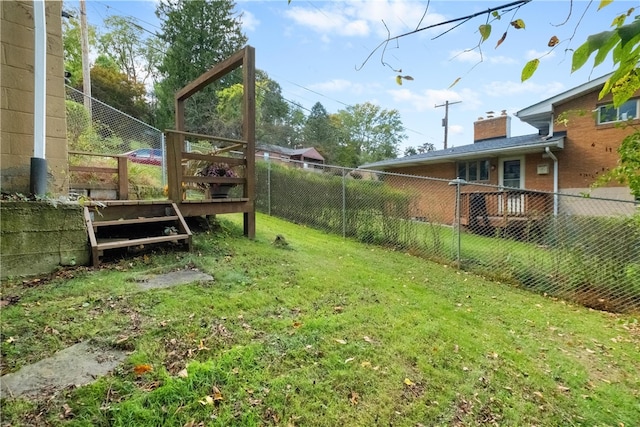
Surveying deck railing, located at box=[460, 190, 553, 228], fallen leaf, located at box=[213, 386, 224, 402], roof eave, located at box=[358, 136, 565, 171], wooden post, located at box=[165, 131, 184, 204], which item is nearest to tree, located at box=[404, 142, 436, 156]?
roof eave, located at box=[358, 136, 565, 171]

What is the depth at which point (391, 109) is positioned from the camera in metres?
39.1

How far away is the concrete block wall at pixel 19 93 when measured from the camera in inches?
122

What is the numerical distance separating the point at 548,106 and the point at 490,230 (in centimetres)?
685

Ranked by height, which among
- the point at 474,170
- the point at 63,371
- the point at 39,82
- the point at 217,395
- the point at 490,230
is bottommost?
the point at 217,395

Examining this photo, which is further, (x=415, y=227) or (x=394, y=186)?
(x=394, y=186)

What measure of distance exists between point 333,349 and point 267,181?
7393mm

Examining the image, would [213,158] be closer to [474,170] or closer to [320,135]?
[474,170]

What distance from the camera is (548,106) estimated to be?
35.0ft

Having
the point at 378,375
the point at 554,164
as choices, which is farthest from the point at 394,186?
the point at 554,164

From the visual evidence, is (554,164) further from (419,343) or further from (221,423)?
(221,423)

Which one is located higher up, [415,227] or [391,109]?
[391,109]

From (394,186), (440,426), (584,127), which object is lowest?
(440,426)

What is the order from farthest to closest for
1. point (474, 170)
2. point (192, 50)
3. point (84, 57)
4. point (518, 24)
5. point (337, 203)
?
point (192, 50) < point (474, 170) < point (84, 57) < point (337, 203) < point (518, 24)

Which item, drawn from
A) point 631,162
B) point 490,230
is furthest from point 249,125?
point 631,162
